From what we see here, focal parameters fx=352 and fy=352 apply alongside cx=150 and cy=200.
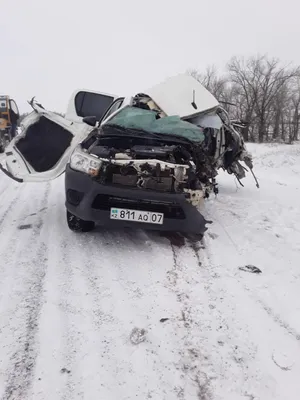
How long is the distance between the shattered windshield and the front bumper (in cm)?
107

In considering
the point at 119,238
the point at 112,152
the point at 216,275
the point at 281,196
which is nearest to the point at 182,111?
the point at 112,152

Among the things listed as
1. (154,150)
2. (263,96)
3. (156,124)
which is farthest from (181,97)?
(263,96)

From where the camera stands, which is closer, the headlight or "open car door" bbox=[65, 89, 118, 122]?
the headlight

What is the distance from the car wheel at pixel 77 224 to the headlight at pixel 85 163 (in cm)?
69

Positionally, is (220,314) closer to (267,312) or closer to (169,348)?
(267,312)

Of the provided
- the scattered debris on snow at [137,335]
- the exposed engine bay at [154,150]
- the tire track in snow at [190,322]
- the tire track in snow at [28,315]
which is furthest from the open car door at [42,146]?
the scattered debris on snow at [137,335]

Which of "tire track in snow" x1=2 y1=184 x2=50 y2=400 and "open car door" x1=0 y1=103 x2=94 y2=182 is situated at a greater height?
"open car door" x1=0 y1=103 x2=94 y2=182

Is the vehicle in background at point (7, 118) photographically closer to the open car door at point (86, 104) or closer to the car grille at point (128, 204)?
the open car door at point (86, 104)

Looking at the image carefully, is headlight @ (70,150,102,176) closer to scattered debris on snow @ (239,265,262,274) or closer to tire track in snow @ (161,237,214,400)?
tire track in snow @ (161,237,214,400)

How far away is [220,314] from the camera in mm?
2938

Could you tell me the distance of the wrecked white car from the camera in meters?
4.05

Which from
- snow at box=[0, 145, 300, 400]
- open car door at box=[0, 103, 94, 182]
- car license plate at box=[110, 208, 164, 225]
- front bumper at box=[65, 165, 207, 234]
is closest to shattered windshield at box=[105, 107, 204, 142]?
open car door at box=[0, 103, 94, 182]

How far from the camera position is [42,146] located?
5.52 meters

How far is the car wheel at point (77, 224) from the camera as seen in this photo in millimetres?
4582
